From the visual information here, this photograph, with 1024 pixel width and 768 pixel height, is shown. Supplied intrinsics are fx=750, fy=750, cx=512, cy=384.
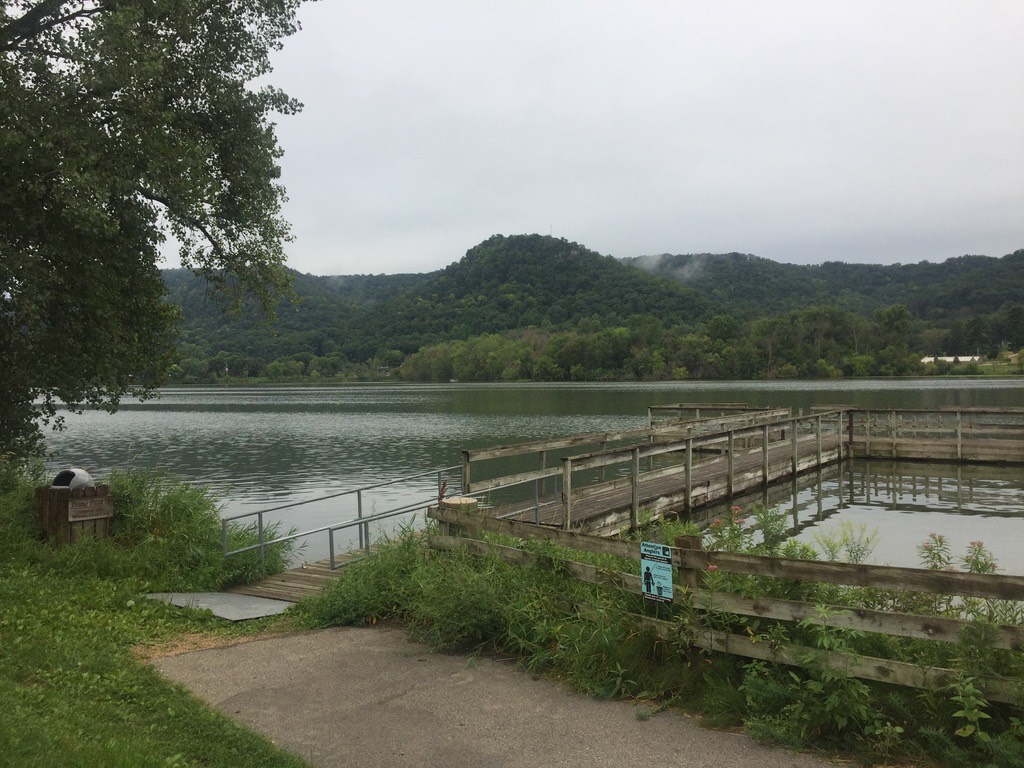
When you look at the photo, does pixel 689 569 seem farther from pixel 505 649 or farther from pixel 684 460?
pixel 684 460

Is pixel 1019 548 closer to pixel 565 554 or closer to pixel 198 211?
pixel 565 554

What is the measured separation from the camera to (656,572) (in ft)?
18.3

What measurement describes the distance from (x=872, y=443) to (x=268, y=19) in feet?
80.0

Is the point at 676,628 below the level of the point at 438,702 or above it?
above

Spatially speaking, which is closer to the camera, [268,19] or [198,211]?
[198,211]

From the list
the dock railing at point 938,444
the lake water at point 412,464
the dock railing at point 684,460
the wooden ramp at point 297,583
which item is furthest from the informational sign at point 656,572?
A: the dock railing at point 938,444

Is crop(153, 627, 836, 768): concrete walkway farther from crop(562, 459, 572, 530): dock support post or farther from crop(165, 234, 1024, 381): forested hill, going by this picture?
crop(165, 234, 1024, 381): forested hill

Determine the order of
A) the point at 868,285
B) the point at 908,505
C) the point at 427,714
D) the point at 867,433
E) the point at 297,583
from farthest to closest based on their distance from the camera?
the point at 868,285
the point at 867,433
the point at 908,505
the point at 297,583
the point at 427,714

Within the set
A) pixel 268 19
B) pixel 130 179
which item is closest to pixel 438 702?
pixel 130 179

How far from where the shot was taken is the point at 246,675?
6219 millimetres

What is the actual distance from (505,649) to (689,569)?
6.43 ft

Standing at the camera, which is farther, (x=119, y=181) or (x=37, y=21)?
(x=37, y=21)

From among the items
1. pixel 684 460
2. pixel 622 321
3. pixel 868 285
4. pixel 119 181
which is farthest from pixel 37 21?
pixel 868 285

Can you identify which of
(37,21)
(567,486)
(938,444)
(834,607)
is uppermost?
(37,21)
